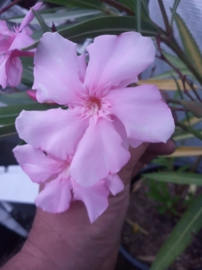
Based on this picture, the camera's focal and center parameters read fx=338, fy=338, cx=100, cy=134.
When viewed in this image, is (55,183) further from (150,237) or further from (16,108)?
(150,237)

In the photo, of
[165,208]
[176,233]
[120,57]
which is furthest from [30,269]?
[120,57]

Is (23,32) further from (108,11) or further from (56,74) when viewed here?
(108,11)

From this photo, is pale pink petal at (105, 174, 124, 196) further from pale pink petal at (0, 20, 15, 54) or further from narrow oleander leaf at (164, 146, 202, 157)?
narrow oleander leaf at (164, 146, 202, 157)

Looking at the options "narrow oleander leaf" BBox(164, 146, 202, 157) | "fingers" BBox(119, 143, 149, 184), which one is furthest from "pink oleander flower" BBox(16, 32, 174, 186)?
"narrow oleander leaf" BBox(164, 146, 202, 157)

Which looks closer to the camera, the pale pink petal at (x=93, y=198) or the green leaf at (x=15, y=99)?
the pale pink petal at (x=93, y=198)

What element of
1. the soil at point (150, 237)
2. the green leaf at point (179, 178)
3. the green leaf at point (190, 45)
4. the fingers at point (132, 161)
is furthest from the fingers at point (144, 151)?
the soil at point (150, 237)

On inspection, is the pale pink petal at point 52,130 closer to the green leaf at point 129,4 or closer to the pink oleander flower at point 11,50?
the pink oleander flower at point 11,50
